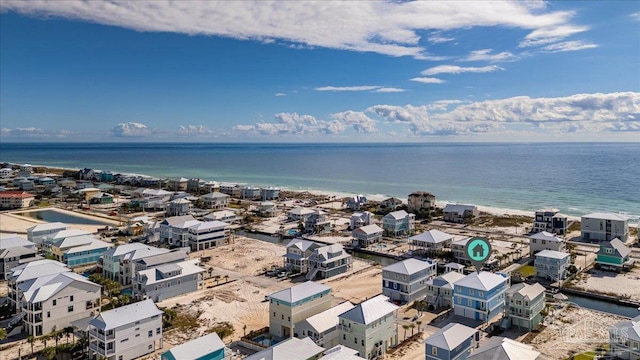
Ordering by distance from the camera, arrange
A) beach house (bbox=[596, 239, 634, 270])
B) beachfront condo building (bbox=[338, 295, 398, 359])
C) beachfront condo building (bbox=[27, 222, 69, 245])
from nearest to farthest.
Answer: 1. beachfront condo building (bbox=[338, 295, 398, 359])
2. beach house (bbox=[596, 239, 634, 270])
3. beachfront condo building (bbox=[27, 222, 69, 245])

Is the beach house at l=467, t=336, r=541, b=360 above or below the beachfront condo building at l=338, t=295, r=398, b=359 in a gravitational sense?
above

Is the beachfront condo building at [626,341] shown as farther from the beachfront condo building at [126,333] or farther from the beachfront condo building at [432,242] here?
the beachfront condo building at [126,333]

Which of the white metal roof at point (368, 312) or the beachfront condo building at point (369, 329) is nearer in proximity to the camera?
the beachfront condo building at point (369, 329)

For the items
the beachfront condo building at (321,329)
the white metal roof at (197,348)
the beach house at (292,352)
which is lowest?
the beachfront condo building at (321,329)

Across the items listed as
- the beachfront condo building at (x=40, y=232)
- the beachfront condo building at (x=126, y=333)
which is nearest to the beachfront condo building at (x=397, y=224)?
the beachfront condo building at (x=126, y=333)

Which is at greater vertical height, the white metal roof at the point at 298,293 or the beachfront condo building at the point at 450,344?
the white metal roof at the point at 298,293

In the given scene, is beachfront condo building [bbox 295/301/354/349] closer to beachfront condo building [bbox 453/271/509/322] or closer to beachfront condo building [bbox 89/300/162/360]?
beachfront condo building [bbox 89/300/162/360]

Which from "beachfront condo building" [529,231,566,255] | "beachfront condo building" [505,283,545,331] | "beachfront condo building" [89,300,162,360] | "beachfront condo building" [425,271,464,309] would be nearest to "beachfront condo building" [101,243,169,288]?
"beachfront condo building" [89,300,162,360]
